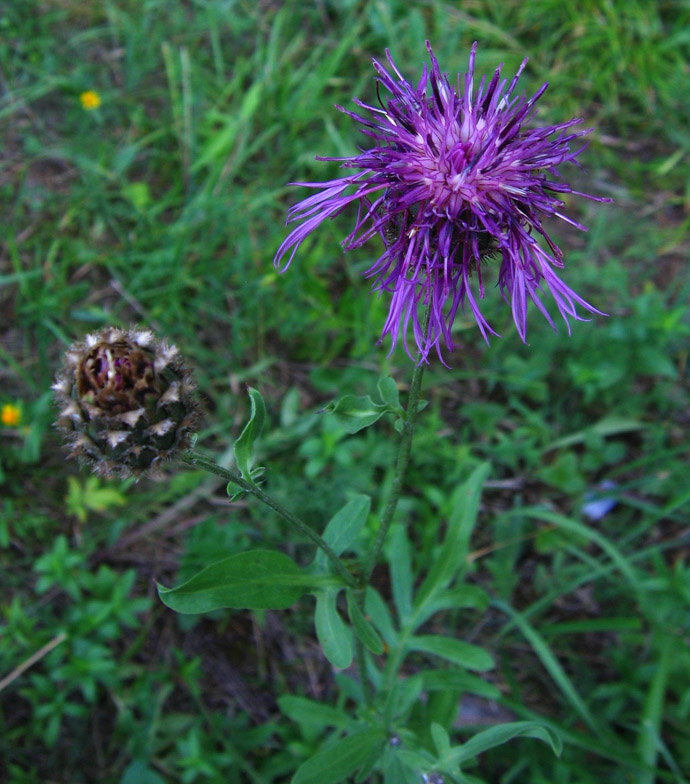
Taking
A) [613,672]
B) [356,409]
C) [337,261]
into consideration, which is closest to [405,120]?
[356,409]

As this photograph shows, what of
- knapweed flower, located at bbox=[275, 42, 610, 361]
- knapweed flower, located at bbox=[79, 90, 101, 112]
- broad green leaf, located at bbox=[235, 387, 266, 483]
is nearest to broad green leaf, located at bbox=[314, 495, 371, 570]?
broad green leaf, located at bbox=[235, 387, 266, 483]

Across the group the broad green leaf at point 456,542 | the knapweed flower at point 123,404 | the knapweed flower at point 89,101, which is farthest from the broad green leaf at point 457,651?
the knapweed flower at point 89,101

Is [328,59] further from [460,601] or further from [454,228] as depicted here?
[460,601]

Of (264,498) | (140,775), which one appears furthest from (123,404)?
(140,775)

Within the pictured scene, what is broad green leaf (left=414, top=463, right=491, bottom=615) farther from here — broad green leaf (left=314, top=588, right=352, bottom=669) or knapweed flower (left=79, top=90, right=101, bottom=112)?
knapweed flower (left=79, top=90, right=101, bottom=112)

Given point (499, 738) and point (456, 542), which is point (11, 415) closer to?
point (456, 542)

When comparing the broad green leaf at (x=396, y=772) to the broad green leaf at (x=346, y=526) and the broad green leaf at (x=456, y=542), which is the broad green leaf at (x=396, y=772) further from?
the broad green leaf at (x=346, y=526)
